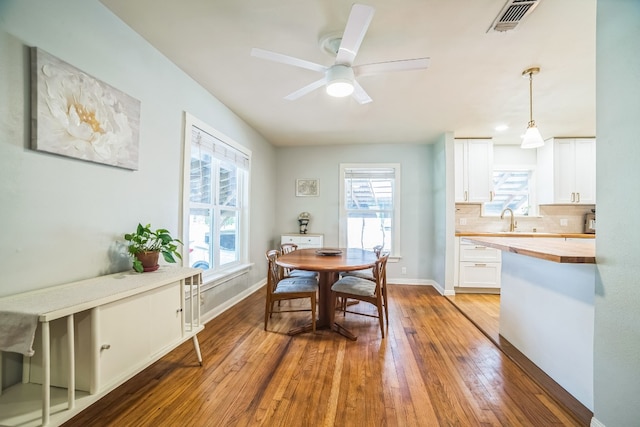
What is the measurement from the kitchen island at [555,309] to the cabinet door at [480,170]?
2.14m

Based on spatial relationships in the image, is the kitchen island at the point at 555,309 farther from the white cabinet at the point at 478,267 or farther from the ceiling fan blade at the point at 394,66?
the white cabinet at the point at 478,267

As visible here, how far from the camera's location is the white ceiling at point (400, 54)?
166 centimetres

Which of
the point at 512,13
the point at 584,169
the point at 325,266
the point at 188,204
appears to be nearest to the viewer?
the point at 512,13

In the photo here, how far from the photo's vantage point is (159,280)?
159cm

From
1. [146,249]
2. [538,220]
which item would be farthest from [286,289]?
[538,220]

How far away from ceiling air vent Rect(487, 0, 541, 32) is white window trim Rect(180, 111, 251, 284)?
2.49m

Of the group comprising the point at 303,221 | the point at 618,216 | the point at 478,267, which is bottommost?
the point at 478,267

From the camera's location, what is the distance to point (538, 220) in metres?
4.55

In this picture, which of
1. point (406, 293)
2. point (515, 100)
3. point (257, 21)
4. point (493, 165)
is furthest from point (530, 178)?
point (257, 21)

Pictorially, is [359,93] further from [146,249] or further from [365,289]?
[146,249]

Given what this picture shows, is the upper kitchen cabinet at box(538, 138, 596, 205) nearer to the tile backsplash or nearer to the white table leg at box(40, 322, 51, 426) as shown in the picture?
the tile backsplash

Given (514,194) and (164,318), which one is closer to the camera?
(164,318)

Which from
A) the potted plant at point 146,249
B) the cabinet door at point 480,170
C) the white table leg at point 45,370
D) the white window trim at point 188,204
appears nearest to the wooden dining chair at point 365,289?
the white window trim at point 188,204

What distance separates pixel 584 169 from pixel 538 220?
0.99m
